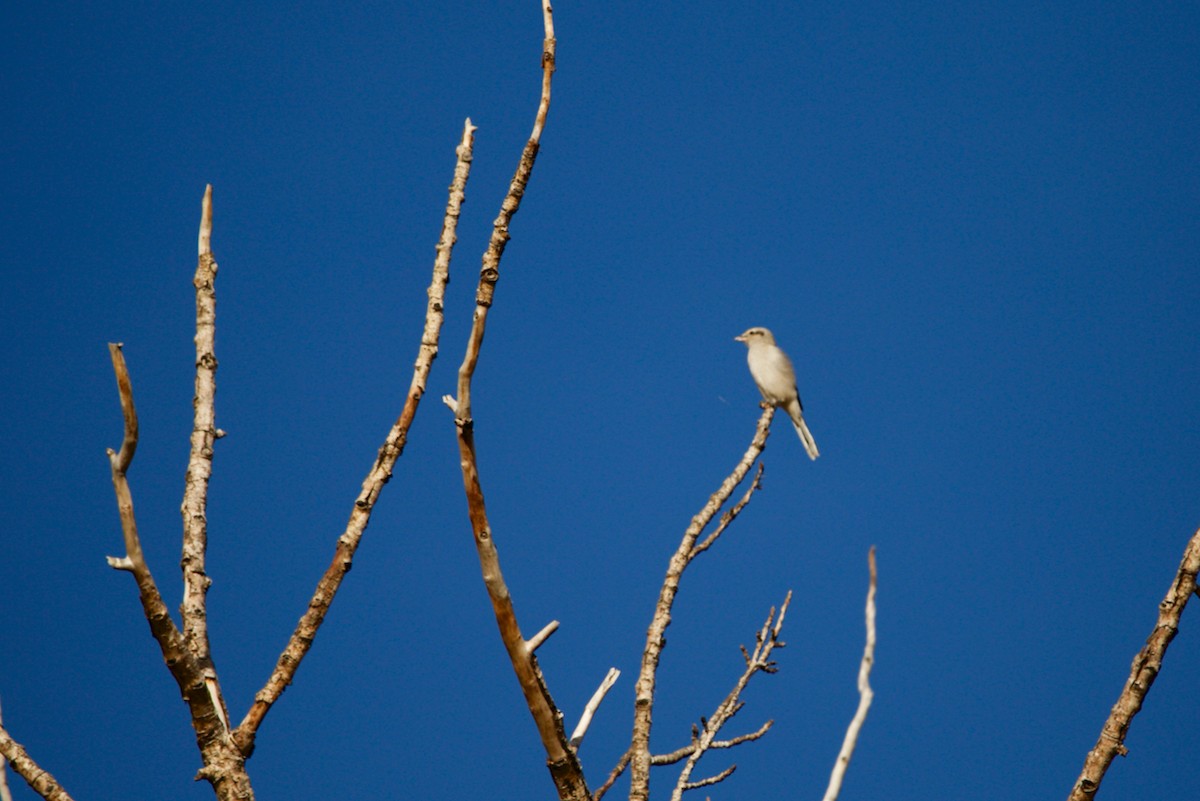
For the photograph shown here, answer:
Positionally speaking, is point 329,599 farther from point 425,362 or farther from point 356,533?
point 425,362

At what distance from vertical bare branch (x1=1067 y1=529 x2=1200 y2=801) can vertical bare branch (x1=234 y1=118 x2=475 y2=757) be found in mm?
2181

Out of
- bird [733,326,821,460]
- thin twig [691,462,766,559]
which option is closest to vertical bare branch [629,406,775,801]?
thin twig [691,462,766,559]

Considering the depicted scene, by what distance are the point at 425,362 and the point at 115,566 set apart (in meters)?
1.15

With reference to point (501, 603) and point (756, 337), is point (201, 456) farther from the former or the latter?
point (756, 337)

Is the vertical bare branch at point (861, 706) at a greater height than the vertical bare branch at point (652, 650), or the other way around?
the vertical bare branch at point (652, 650)

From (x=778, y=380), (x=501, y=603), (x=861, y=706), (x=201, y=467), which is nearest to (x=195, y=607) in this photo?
(x=201, y=467)

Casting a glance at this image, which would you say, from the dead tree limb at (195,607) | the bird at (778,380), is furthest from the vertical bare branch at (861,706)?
the bird at (778,380)

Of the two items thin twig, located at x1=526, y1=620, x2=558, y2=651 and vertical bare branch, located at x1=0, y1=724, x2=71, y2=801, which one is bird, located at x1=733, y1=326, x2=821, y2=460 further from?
vertical bare branch, located at x1=0, y1=724, x2=71, y2=801

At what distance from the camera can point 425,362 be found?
347 centimetres

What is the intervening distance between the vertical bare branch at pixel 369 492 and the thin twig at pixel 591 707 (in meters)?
0.86

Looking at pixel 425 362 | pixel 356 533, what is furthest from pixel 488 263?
pixel 356 533

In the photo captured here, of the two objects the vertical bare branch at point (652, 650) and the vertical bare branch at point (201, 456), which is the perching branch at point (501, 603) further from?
the vertical bare branch at point (201, 456)

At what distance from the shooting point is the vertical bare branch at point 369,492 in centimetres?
321

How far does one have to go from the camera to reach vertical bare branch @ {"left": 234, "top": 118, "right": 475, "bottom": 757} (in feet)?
10.5
